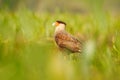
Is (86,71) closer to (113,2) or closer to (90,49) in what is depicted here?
(90,49)

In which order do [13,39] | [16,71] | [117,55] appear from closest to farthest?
[16,71]
[13,39]
[117,55]

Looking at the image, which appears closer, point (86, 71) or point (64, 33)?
point (86, 71)

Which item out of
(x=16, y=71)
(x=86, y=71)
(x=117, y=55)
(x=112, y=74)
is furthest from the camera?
(x=117, y=55)

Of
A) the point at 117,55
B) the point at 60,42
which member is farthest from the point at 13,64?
the point at 60,42

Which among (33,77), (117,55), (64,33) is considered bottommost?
(33,77)

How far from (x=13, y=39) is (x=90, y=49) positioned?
1.01 m

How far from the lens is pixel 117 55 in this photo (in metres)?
2.79

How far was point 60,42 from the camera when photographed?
4.38 metres

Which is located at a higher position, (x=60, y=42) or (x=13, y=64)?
(x=60, y=42)

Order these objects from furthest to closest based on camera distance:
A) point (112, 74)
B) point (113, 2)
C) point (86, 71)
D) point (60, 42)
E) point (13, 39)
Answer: point (60, 42) < point (13, 39) < point (113, 2) < point (112, 74) < point (86, 71)

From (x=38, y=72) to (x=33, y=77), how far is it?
0.06 meters

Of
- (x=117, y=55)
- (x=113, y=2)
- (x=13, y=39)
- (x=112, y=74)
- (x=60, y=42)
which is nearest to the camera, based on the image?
(x=112, y=74)

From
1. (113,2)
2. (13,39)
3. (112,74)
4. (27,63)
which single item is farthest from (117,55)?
(27,63)

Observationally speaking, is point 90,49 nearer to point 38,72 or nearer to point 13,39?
point 38,72
